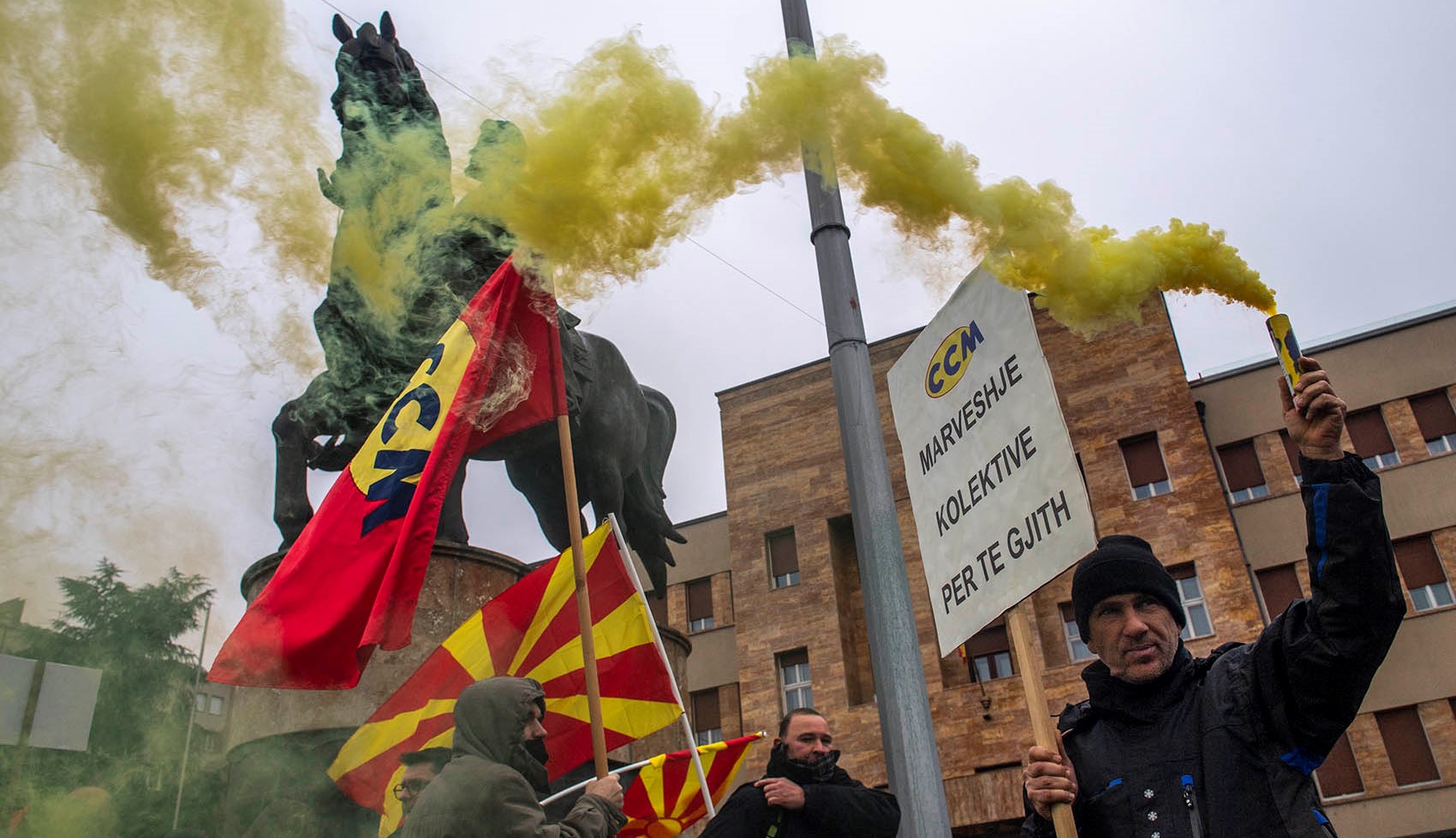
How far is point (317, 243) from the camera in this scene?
19.8ft

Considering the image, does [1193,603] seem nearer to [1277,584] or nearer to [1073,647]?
[1277,584]

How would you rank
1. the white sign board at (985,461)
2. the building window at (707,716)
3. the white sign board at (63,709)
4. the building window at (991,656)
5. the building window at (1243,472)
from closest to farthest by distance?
the white sign board at (985,461) < the white sign board at (63,709) < the building window at (991,656) < the building window at (1243,472) < the building window at (707,716)

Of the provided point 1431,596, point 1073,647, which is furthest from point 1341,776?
point 1073,647

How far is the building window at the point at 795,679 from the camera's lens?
2595cm

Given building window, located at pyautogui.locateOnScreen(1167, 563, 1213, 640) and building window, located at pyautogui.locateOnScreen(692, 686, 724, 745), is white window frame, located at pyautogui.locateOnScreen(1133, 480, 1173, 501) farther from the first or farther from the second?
building window, located at pyautogui.locateOnScreen(692, 686, 724, 745)

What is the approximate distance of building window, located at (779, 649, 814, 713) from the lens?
85.1 feet

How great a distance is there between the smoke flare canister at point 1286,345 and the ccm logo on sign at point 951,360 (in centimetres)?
131

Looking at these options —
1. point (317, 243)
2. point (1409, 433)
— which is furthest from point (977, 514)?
point (1409, 433)

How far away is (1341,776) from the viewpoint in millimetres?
21016

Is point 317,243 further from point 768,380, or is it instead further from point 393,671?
point 768,380

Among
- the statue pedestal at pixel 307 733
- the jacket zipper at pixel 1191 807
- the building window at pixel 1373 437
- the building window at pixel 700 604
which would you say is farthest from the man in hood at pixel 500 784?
the building window at pixel 700 604

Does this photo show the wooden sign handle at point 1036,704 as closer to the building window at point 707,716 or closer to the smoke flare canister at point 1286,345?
the smoke flare canister at point 1286,345

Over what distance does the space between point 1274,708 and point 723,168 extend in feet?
11.3

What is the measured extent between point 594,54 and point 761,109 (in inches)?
32.7
